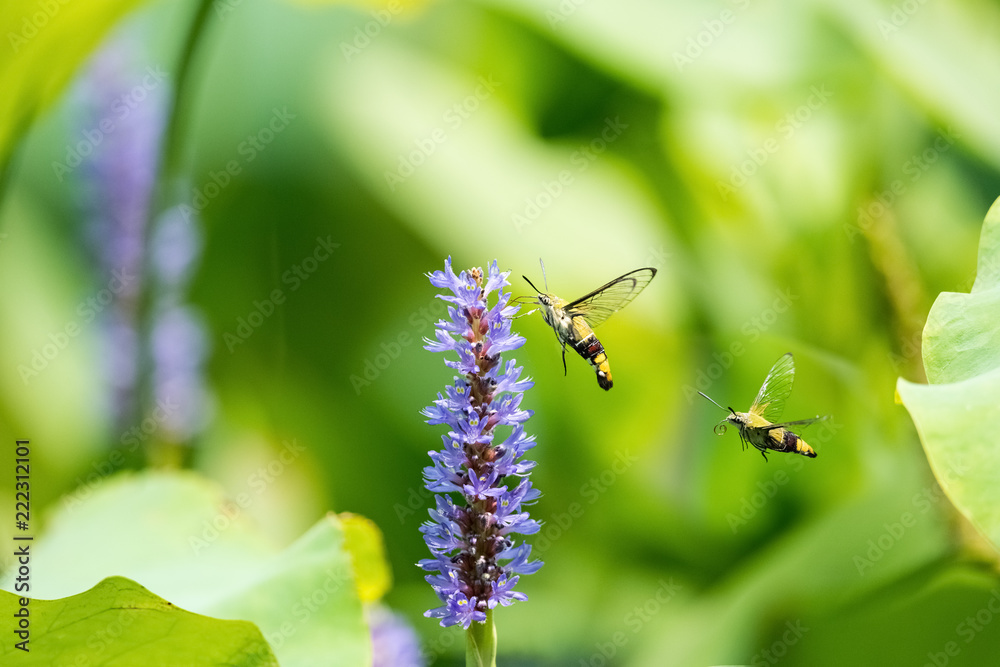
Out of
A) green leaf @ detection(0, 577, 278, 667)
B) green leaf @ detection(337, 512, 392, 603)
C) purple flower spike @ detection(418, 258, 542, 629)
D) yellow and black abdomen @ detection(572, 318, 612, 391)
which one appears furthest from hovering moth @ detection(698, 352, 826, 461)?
green leaf @ detection(0, 577, 278, 667)

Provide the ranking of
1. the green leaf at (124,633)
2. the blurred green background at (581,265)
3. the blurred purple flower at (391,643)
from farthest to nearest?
the blurred green background at (581,265) < the blurred purple flower at (391,643) < the green leaf at (124,633)

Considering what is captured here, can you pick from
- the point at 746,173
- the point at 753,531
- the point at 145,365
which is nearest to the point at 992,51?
the point at 746,173

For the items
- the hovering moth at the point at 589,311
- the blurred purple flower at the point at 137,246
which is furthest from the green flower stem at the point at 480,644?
the blurred purple flower at the point at 137,246

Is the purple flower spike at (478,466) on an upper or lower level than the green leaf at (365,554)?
upper

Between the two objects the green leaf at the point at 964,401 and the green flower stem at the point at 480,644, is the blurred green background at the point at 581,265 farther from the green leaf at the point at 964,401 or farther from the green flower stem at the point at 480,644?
the green flower stem at the point at 480,644

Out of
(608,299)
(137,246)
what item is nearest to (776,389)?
(608,299)

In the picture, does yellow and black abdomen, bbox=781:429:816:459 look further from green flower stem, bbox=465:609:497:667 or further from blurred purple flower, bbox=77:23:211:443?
blurred purple flower, bbox=77:23:211:443
